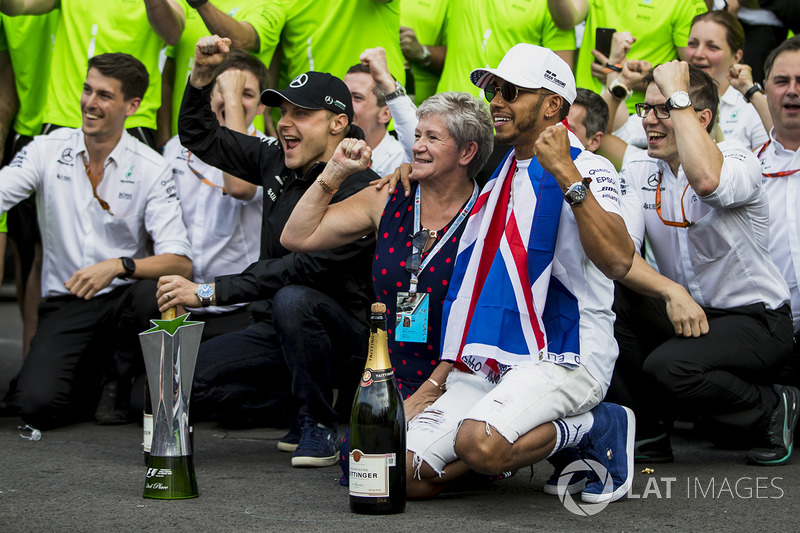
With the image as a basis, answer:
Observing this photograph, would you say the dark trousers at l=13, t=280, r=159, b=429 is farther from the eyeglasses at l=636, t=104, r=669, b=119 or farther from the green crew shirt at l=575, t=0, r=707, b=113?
the green crew shirt at l=575, t=0, r=707, b=113

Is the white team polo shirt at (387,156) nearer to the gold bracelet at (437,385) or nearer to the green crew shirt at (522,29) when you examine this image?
the green crew shirt at (522,29)

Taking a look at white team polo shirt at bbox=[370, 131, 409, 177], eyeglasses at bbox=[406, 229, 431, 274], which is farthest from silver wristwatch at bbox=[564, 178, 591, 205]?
white team polo shirt at bbox=[370, 131, 409, 177]

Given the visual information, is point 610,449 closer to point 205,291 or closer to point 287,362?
point 287,362

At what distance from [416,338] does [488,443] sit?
69 centimetres

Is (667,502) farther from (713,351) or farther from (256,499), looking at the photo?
(256,499)

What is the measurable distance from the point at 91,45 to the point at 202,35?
2.27 ft

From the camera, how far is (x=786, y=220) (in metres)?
4.90

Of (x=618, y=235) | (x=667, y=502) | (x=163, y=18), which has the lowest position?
(x=667, y=502)

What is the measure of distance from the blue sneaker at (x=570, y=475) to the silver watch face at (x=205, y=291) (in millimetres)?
1703

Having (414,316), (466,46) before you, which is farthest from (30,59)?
(414,316)

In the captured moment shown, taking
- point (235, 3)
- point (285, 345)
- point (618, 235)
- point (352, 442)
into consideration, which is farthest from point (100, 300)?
point (618, 235)

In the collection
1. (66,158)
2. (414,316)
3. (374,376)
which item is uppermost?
(66,158)

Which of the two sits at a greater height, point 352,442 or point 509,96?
point 509,96

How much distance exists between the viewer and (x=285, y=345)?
14.7 feet
